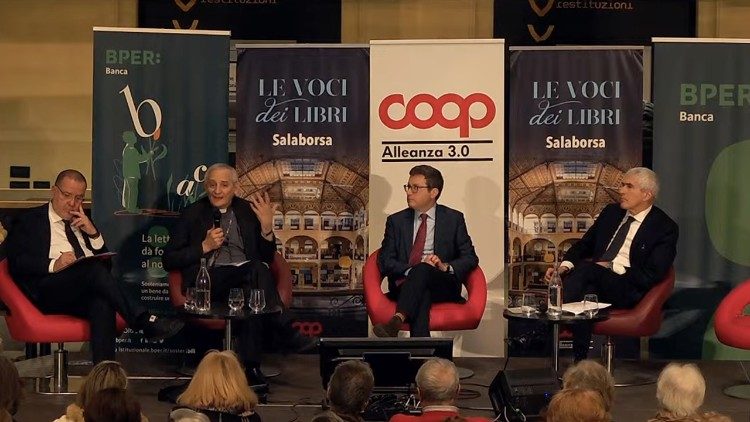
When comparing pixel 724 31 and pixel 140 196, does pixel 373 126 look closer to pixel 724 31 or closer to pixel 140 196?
pixel 140 196

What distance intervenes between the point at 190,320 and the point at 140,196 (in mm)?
1231

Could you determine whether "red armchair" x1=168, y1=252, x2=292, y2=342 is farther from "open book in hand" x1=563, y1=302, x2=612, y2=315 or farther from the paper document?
"open book in hand" x1=563, y1=302, x2=612, y2=315

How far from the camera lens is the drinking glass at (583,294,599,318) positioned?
7.43 m

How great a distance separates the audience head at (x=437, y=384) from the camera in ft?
16.4

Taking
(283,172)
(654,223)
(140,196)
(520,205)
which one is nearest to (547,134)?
(520,205)

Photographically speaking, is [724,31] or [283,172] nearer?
[283,172]

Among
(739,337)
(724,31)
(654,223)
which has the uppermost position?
(724,31)

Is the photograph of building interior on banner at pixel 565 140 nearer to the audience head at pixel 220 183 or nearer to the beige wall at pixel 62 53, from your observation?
the beige wall at pixel 62 53

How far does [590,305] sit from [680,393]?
8.62 feet

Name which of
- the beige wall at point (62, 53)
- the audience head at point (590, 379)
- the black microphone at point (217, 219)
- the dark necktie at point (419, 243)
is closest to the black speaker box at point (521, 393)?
the audience head at point (590, 379)

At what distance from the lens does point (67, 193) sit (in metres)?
7.68

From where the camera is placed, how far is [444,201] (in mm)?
8555

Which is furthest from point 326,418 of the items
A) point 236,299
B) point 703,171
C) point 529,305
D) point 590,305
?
point 703,171

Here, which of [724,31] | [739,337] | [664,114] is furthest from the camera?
[724,31]
